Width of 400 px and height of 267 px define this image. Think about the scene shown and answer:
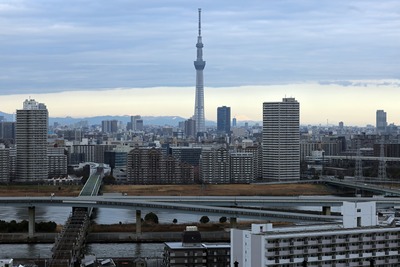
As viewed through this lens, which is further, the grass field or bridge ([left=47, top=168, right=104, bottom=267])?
the grass field

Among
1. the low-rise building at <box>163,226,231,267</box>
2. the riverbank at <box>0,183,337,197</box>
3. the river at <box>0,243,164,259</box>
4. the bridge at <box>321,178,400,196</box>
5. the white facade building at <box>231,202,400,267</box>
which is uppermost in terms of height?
the white facade building at <box>231,202,400,267</box>

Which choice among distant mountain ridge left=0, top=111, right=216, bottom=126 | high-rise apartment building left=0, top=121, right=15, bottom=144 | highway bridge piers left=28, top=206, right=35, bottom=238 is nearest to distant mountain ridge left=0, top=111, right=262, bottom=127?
distant mountain ridge left=0, top=111, right=216, bottom=126

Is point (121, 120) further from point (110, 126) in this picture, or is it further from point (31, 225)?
point (31, 225)

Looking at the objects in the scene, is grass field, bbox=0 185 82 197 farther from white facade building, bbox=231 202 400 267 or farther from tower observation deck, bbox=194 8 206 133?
tower observation deck, bbox=194 8 206 133

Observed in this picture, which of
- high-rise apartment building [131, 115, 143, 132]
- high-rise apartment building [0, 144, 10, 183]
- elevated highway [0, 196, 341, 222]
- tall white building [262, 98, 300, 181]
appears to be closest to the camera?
elevated highway [0, 196, 341, 222]

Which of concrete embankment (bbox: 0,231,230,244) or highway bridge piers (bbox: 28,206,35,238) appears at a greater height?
highway bridge piers (bbox: 28,206,35,238)

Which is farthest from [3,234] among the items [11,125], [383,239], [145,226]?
[11,125]

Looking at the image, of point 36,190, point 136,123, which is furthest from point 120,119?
point 36,190
